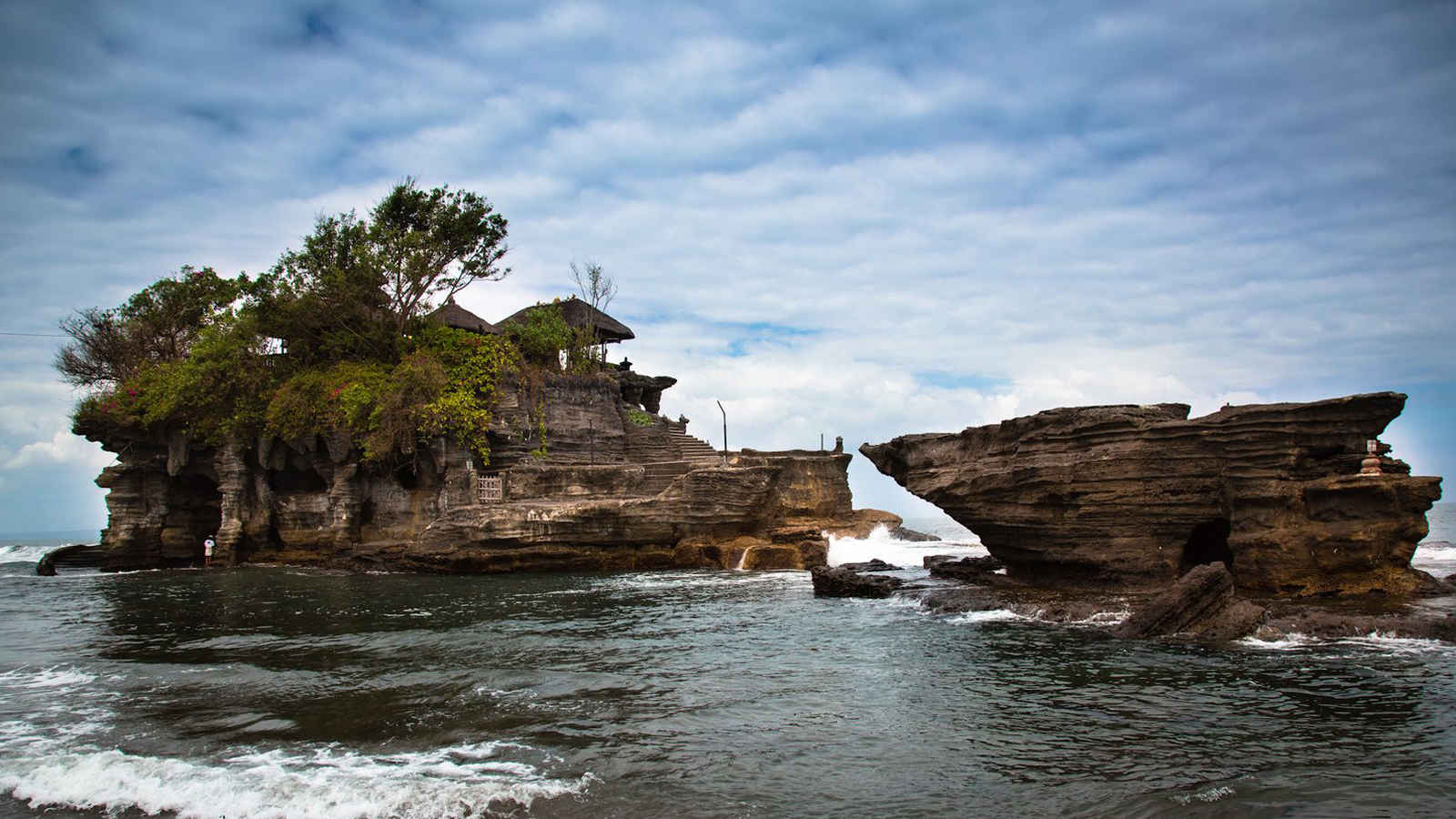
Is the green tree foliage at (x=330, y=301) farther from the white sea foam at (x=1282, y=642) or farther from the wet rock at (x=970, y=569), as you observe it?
the white sea foam at (x=1282, y=642)

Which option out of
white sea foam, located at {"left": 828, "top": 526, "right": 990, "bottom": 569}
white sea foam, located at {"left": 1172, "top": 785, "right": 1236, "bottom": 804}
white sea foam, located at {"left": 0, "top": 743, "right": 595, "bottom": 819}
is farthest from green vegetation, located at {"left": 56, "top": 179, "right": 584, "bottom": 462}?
white sea foam, located at {"left": 1172, "top": 785, "right": 1236, "bottom": 804}

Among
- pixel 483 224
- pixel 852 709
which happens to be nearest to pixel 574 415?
pixel 483 224

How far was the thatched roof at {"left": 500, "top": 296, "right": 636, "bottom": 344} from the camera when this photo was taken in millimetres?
45312

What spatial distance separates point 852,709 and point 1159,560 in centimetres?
1110

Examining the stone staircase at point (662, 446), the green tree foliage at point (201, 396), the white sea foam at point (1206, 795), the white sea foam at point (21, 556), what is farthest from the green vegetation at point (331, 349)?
the white sea foam at point (1206, 795)

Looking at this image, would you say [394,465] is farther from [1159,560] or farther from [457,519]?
[1159,560]

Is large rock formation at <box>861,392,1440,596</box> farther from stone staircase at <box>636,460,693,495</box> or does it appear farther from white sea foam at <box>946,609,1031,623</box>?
stone staircase at <box>636,460,693,495</box>

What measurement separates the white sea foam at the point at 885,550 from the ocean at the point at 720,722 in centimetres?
1636

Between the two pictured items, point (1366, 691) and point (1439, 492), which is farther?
point (1439, 492)

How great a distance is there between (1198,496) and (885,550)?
18990mm

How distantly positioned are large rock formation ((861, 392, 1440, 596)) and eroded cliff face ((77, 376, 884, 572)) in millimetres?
9811

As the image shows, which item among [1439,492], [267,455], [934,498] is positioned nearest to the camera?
[1439,492]

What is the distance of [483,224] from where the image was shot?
1469 inches

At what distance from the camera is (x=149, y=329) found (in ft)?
126
